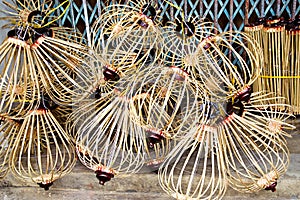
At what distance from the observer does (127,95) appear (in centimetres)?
153

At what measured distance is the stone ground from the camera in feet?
5.53

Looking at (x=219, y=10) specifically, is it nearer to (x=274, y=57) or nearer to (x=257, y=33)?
(x=257, y=33)

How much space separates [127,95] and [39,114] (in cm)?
44

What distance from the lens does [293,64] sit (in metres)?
1.94

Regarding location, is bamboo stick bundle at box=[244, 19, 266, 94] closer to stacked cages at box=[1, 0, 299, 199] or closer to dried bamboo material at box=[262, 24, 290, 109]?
dried bamboo material at box=[262, 24, 290, 109]

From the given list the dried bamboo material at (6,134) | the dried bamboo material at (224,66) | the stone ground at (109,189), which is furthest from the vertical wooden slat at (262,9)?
the dried bamboo material at (6,134)

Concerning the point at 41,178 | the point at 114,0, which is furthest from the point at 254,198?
the point at 114,0

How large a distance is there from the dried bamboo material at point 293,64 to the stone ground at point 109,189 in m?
0.26

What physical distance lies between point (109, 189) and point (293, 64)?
3.73 ft

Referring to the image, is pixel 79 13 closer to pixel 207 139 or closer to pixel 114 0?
pixel 114 0

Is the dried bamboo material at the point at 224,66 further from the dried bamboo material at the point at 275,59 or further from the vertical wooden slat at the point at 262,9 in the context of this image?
the vertical wooden slat at the point at 262,9

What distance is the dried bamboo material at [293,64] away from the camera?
189 centimetres

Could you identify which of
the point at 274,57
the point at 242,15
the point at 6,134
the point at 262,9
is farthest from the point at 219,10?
the point at 6,134

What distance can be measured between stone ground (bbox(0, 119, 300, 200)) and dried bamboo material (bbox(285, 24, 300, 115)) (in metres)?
0.26
